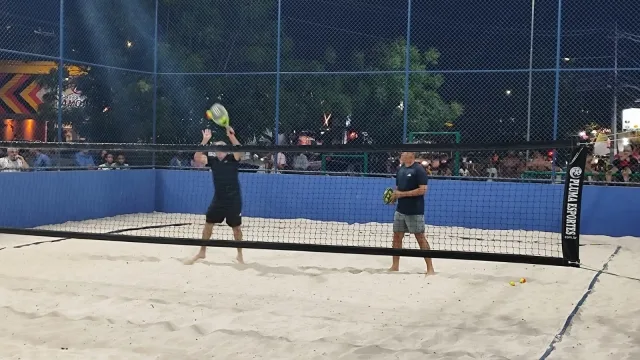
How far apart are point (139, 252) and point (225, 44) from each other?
8.59 meters

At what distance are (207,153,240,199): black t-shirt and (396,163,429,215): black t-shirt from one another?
2092 millimetres

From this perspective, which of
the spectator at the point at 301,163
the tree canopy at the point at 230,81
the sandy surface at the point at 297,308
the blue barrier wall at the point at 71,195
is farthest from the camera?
the tree canopy at the point at 230,81

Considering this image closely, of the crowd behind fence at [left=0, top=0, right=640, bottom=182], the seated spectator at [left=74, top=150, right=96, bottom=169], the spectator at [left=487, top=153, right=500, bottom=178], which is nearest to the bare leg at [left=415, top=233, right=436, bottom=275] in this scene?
the crowd behind fence at [left=0, top=0, right=640, bottom=182]

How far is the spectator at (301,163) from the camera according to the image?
15539 millimetres

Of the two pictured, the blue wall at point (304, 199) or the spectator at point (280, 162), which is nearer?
the blue wall at point (304, 199)

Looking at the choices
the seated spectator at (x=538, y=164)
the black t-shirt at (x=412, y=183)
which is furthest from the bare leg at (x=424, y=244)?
the seated spectator at (x=538, y=164)

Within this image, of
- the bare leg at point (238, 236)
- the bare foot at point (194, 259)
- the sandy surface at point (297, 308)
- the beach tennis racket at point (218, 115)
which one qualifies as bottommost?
the sandy surface at point (297, 308)

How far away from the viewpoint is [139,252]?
10.4 meters

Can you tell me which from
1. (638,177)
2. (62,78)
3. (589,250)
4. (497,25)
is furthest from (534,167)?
(62,78)

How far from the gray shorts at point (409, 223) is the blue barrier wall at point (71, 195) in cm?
682

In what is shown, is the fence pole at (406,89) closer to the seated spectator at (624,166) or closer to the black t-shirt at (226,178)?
the seated spectator at (624,166)

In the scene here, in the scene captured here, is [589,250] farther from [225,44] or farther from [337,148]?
[225,44]

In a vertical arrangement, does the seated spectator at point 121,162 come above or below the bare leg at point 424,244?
above

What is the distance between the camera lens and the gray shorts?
29.1 feet
